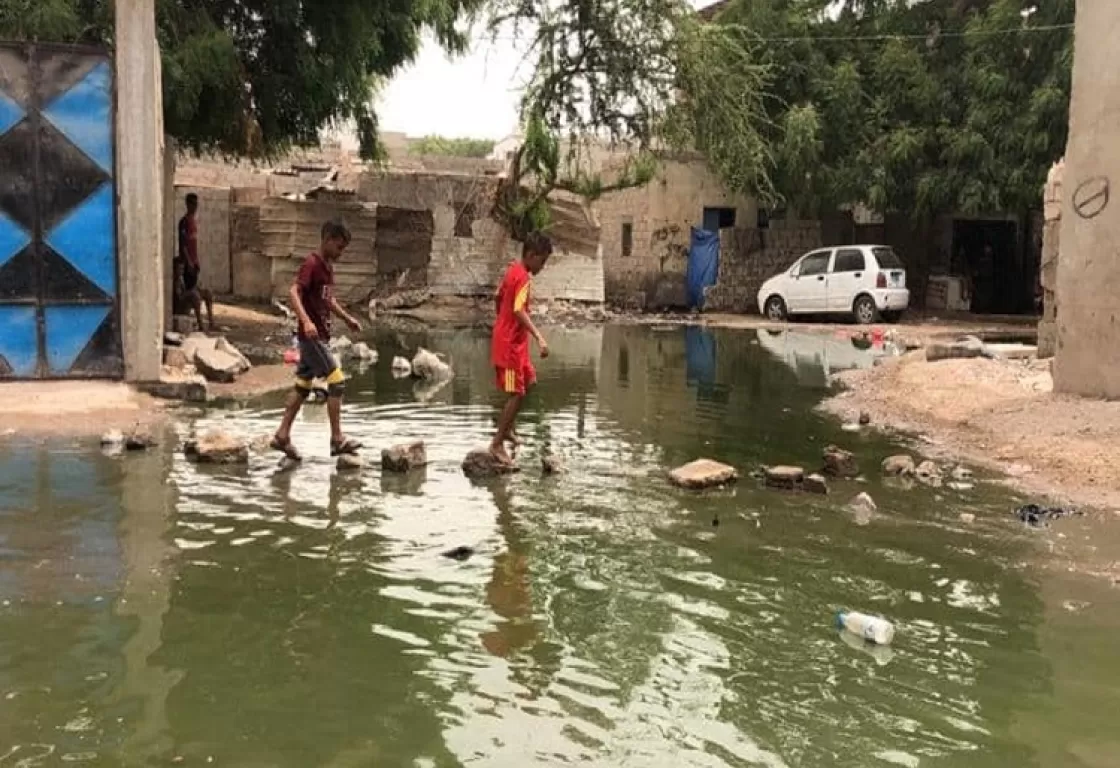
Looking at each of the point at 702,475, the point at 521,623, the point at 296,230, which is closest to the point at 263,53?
the point at 296,230

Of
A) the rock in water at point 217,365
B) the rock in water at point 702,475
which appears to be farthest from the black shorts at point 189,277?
the rock in water at point 702,475

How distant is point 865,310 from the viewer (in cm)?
2398

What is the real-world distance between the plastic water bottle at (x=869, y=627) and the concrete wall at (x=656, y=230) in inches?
931

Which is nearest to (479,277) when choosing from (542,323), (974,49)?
(542,323)

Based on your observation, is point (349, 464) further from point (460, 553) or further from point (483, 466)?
point (460, 553)

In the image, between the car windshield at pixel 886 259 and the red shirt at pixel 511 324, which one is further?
the car windshield at pixel 886 259

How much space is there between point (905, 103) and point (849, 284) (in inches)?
181

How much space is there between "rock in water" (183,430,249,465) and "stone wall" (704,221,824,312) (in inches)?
827

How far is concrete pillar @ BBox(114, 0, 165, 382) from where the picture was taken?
9984mm

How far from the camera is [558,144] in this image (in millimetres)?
23391

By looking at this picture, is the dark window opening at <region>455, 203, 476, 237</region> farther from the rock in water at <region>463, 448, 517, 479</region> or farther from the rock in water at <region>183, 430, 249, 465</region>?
the rock in water at <region>463, 448, 517, 479</region>

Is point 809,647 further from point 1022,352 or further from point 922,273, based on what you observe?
point 922,273

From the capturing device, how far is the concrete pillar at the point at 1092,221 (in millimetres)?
9711

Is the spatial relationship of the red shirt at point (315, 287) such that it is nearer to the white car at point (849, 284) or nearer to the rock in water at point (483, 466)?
the rock in water at point (483, 466)
